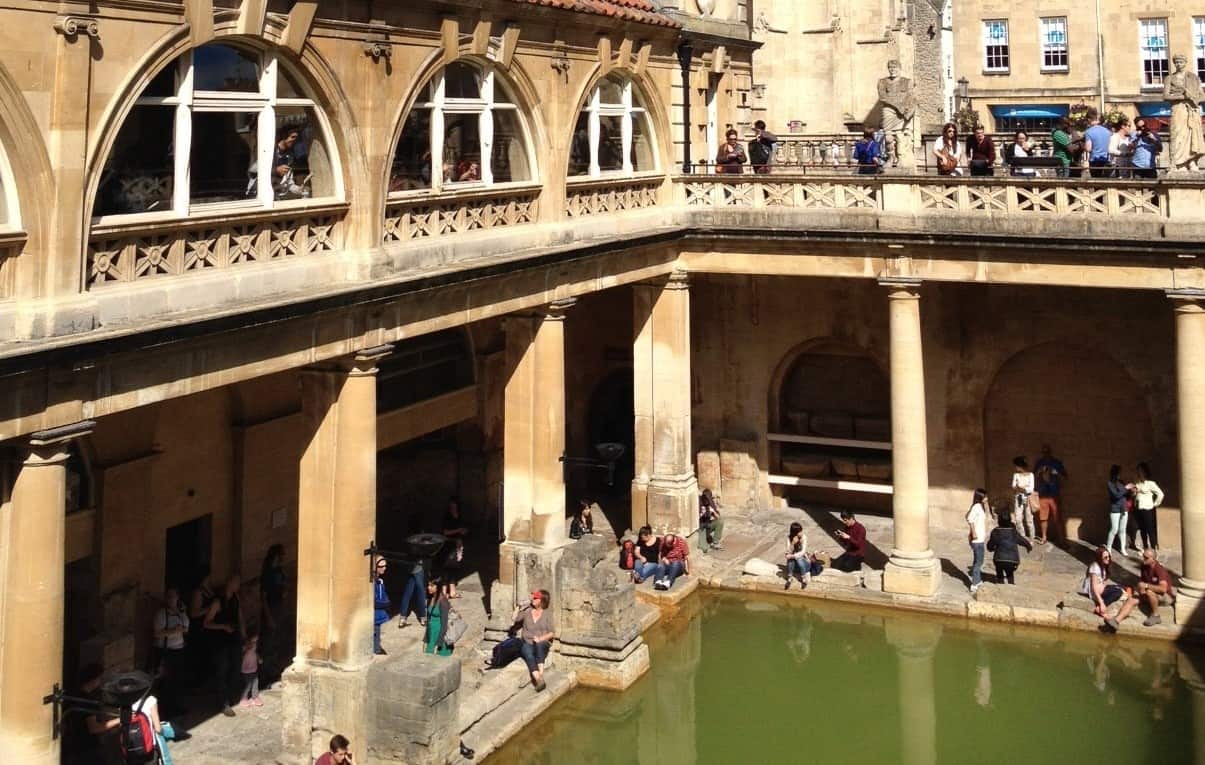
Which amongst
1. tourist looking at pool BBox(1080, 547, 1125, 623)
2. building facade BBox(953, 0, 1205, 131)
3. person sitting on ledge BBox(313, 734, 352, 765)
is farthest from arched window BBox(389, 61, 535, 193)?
building facade BBox(953, 0, 1205, 131)

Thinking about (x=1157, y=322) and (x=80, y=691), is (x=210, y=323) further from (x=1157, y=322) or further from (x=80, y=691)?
(x=1157, y=322)

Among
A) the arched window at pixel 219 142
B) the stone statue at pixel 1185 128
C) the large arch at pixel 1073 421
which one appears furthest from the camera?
the large arch at pixel 1073 421

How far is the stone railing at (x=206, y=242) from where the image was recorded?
12.6m

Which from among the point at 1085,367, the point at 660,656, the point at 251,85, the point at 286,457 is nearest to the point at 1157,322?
the point at 1085,367

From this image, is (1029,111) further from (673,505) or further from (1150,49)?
(673,505)

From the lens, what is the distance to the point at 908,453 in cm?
2297

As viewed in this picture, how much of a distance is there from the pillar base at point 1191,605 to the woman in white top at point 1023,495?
449 centimetres

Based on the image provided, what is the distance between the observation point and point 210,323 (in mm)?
13219

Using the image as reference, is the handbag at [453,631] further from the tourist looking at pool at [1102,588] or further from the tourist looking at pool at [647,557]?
the tourist looking at pool at [1102,588]

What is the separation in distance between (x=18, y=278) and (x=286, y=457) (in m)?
9.59

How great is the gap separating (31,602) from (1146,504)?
1846cm

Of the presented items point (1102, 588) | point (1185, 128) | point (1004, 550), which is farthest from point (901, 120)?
point (1102, 588)

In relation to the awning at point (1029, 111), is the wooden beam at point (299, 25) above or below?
below

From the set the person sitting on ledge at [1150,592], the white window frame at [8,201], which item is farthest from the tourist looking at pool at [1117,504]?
the white window frame at [8,201]
